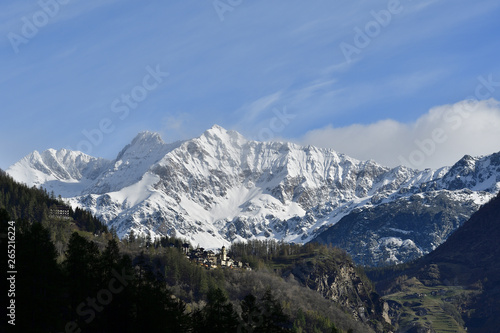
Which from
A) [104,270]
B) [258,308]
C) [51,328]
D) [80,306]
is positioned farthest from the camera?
[258,308]

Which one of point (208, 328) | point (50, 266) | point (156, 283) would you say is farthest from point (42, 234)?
point (156, 283)

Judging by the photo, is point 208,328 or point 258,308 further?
point 258,308

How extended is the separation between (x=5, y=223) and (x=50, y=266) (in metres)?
6.62

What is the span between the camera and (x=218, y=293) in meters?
92.1

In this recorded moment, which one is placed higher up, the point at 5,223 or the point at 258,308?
the point at 5,223

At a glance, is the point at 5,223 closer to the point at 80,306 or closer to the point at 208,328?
the point at 80,306

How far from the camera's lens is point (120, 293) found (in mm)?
85938

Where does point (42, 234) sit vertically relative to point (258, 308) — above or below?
above

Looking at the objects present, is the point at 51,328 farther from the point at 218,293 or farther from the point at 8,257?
the point at 218,293

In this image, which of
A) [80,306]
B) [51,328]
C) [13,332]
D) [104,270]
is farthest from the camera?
[104,270]

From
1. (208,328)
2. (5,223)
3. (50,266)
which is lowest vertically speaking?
(208,328)

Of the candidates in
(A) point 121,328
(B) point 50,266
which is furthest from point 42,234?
(A) point 121,328

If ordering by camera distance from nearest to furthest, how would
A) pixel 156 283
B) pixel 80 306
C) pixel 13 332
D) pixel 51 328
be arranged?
pixel 13 332 < pixel 51 328 < pixel 80 306 < pixel 156 283

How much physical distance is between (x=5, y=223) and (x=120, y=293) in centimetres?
1684
